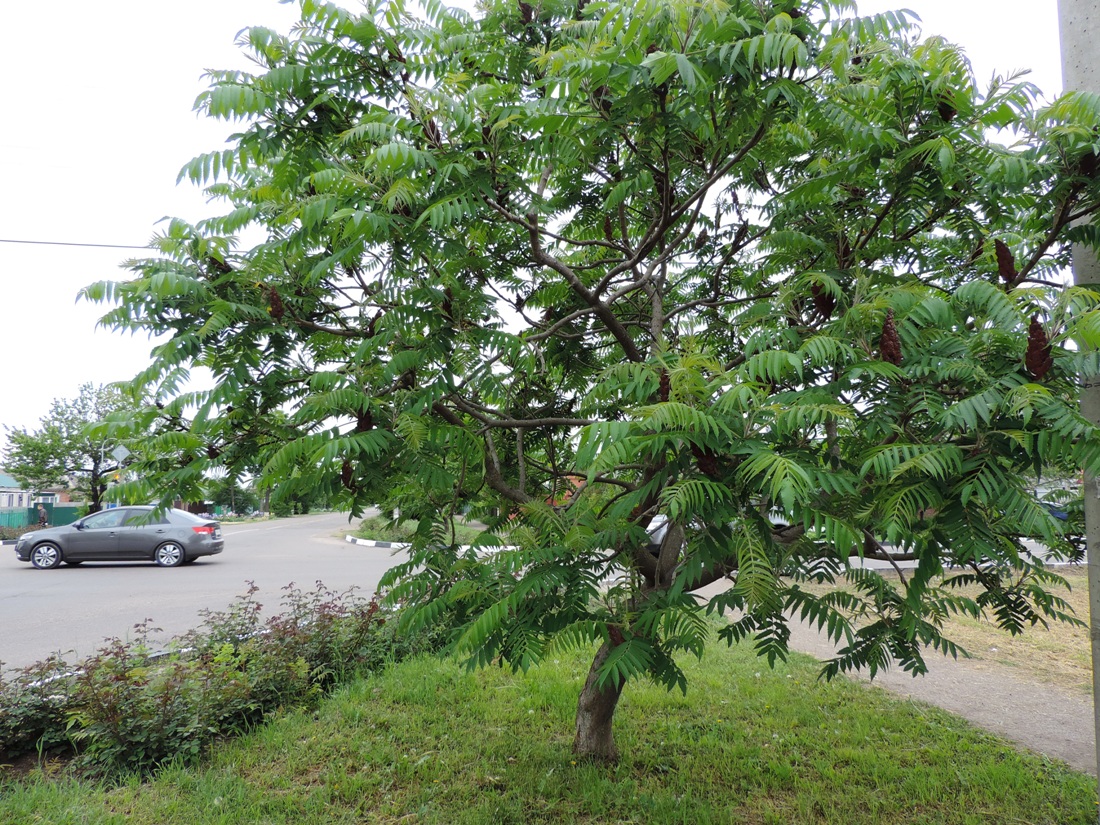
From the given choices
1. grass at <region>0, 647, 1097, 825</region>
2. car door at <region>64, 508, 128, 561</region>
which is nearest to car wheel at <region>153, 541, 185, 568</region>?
car door at <region>64, 508, 128, 561</region>

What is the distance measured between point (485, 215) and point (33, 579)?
12.8m

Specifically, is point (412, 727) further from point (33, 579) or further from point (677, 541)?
point (33, 579)

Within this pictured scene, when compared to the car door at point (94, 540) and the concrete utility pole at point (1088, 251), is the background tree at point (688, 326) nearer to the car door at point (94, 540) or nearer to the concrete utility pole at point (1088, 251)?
the concrete utility pole at point (1088, 251)

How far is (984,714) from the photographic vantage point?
225 inches

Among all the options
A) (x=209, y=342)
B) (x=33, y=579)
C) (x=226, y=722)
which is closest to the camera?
(x=209, y=342)

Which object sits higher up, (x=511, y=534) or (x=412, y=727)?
(x=511, y=534)

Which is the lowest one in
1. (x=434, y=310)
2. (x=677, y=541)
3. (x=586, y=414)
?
(x=677, y=541)

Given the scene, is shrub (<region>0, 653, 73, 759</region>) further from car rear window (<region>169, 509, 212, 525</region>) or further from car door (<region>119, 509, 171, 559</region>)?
car rear window (<region>169, 509, 212, 525</region>)

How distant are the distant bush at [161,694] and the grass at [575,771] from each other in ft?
0.87

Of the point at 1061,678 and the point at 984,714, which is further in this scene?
the point at 1061,678

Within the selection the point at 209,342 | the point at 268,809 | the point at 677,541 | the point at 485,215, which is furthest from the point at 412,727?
the point at 485,215

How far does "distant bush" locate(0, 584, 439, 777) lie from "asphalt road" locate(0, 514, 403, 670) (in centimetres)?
47

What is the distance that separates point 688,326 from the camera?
3.23 m

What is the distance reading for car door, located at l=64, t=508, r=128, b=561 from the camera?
43.4ft
